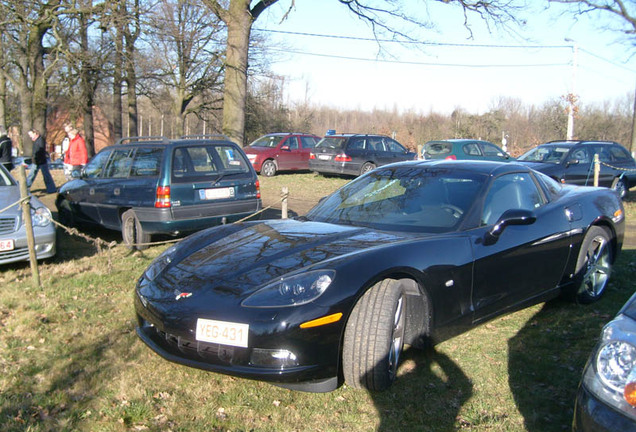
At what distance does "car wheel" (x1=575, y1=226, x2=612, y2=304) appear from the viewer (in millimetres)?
4844

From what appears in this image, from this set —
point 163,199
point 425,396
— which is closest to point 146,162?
point 163,199

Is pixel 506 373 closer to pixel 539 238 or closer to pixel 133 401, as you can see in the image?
pixel 539 238

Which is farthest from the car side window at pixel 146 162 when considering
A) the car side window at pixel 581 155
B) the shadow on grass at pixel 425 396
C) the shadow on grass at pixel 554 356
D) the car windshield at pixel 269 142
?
the car windshield at pixel 269 142

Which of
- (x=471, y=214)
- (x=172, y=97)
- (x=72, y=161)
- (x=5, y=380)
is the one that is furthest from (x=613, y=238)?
(x=172, y=97)

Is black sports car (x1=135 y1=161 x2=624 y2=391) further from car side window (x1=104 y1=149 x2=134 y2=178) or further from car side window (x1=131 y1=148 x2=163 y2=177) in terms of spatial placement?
car side window (x1=104 y1=149 x2=134 y2=178)

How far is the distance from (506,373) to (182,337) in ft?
7.10

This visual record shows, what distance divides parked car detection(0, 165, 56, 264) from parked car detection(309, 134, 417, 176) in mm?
11742

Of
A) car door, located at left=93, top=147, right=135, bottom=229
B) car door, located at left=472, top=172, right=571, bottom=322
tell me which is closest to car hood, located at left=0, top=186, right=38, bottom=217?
car door, located at left=93, top=147, right=135, bottom=229

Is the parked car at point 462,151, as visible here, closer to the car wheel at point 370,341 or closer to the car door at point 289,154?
the car door at point 289,154

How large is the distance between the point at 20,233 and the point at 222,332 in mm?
4032

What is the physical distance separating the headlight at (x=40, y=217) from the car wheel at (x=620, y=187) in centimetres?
1262

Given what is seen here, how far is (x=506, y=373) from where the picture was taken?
3.66 meters

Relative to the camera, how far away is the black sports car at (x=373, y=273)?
3059 millimetres

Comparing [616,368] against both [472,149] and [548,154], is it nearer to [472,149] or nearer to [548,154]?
[548,154]
